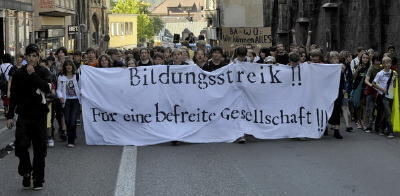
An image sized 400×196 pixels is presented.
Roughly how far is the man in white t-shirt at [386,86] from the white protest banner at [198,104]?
128 centimetres

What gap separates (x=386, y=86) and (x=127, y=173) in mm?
6137

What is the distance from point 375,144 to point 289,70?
196cm

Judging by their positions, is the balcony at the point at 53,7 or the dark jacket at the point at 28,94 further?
the balcony at the point at 53,7

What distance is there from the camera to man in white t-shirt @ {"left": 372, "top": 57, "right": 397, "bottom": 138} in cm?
1415

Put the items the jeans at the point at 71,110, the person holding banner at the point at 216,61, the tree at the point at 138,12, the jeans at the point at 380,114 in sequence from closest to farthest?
the jeans at the point at 71,110 < the person holding banner at the point at 216,61 < the jeans at the point at 380,114 < the tree at the point at 138,12

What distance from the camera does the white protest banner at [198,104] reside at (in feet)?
42.6

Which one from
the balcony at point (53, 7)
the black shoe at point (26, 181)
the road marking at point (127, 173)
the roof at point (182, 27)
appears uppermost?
the roof at point (182, 27)

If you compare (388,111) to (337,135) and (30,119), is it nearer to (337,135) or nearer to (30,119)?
(337,135)

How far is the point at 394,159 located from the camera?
1115 cm

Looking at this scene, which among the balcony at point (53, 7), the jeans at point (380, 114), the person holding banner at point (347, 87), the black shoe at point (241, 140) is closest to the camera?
the black shoe at point (241, 140)

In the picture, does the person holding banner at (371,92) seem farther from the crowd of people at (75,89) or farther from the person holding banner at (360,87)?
the person holding banner at (360,87)

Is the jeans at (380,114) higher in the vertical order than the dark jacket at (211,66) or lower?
lower

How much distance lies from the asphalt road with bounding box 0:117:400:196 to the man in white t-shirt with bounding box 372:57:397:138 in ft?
2.60

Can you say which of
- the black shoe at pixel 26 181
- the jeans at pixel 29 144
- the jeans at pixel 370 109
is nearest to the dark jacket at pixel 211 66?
the jeans at pixel 370 109
